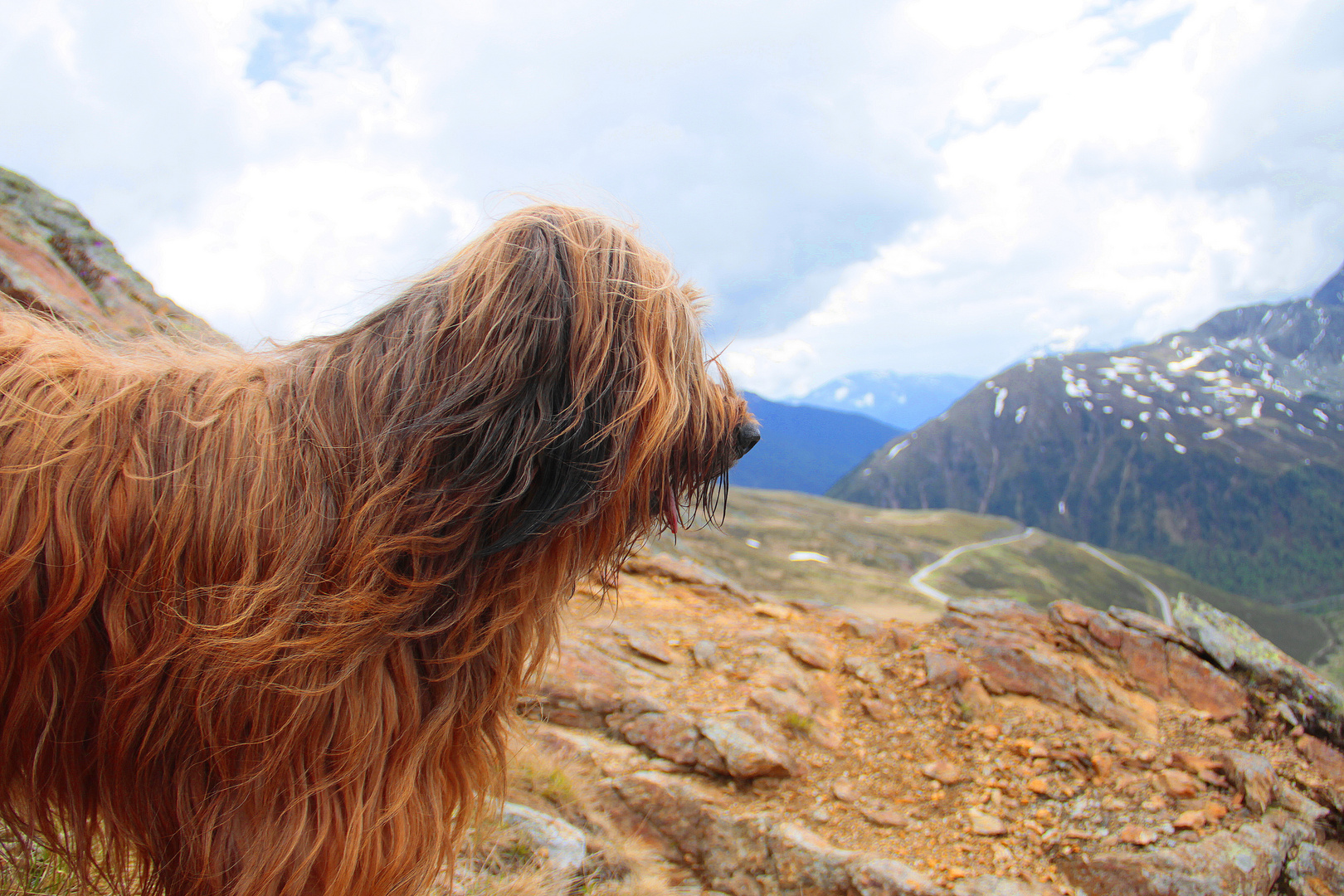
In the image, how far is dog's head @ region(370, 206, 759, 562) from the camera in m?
2.16

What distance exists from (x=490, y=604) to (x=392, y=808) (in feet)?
2.21

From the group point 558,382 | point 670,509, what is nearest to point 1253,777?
point 670,509

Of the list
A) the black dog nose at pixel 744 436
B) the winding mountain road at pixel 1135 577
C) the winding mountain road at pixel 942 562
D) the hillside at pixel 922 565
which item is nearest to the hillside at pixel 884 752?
the black dog nose at pixel 744 436

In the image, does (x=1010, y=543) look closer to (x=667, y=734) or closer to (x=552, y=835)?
(x=667, y=734)

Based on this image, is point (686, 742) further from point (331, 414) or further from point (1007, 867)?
point (331, 414)

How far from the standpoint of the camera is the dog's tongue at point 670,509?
2.55 metres

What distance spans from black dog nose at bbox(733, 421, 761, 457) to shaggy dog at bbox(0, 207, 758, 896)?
0.27m

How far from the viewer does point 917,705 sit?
6.70m

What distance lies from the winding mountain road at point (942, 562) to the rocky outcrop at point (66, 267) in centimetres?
6247

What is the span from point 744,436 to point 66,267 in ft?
21.6

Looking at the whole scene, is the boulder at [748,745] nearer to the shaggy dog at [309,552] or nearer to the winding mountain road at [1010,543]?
the shaggy dog at [309,552]

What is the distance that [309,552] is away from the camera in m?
2.09

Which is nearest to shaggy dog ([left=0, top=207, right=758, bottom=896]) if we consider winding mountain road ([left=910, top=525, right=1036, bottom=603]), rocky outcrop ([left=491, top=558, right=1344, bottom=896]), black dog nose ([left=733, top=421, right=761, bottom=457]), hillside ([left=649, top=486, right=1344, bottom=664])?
black dog nose ([left=733, top=421, right=761, bottom=457])

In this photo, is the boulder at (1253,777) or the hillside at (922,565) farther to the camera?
the hillside at (922,565)
